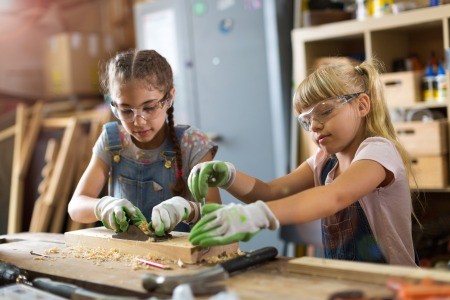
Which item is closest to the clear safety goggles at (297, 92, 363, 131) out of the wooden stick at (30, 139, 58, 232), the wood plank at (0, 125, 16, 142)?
the wooden stick at (30, 139, 58, 232)

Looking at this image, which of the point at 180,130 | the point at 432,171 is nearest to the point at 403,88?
the point at 432,171

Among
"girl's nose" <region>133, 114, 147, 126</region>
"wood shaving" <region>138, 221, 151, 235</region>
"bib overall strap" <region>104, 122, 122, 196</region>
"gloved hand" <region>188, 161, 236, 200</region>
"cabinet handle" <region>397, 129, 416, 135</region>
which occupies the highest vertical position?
"girl's nose" <region>133, 114, 147, 126</region>

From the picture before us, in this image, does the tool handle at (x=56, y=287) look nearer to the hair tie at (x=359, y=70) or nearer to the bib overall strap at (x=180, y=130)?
the bib overall strap at (x=180, y=130)

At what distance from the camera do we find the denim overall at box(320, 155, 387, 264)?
1809 mm

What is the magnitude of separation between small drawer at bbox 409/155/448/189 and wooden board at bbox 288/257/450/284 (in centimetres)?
197

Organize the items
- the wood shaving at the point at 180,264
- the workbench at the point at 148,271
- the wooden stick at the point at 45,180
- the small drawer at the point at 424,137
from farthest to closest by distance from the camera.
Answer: the wooden stick at the point at 45,180, the small drawer at the point at 424,137, the wood shaving at the point at 180,264, the workbench at the point at 148,271

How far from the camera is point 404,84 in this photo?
11.3ft

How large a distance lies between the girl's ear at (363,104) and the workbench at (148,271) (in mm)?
556

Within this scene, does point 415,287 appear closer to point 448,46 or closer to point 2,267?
point 2,267

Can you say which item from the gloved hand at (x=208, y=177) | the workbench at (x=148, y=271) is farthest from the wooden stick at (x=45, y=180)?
the gloved hand at (x=208, y=177)

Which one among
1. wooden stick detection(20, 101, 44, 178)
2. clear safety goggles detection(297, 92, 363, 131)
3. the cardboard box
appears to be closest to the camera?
clear safety goggles detection(297, 92, 363, 131)

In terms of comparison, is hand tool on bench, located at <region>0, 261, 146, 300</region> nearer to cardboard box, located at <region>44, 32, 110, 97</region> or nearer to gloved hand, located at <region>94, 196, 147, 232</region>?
gloved hand, located at <region>94, 196, 147, 232</region>

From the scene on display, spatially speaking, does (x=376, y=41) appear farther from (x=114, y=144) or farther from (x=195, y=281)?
(x=195, y=281)

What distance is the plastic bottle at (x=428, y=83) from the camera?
3.39 meters
